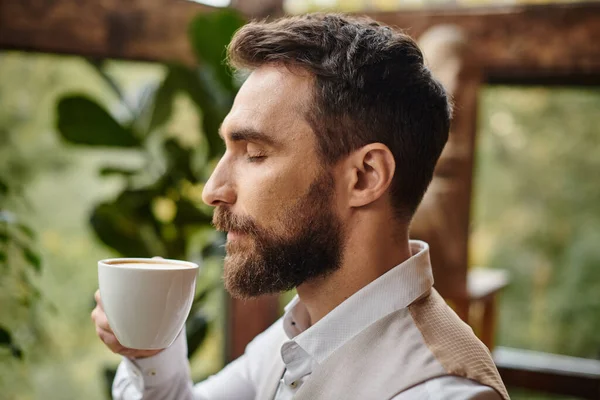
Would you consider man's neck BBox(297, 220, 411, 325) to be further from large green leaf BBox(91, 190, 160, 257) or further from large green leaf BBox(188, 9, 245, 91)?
large green leaf BBox(188, 9, 245, 91)

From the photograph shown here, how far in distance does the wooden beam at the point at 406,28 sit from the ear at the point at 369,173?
162 centimetres

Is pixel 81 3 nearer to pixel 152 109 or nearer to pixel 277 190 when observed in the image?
pixel 152 109

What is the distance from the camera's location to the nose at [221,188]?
4.23 feet

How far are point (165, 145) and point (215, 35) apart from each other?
472mm

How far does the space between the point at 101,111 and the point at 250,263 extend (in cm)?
122

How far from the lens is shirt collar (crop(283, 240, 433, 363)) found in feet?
4.00

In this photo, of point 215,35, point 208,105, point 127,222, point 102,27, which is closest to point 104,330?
point 127,222

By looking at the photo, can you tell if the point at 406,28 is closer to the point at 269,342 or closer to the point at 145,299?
the point at 269,342

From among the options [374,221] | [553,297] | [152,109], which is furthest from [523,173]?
[374,221]

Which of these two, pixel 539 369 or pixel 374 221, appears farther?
pixel 539 369

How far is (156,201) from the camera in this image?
2461 millimetres

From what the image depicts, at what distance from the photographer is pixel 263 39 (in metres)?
1.34

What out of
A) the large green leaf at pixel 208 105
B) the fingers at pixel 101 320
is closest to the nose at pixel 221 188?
the fingers at pixel 101 320

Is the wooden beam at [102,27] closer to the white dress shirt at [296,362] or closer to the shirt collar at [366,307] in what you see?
the white dress shirt at [296,362]
